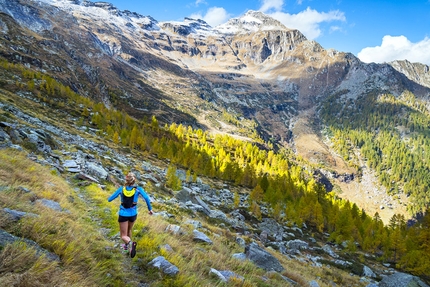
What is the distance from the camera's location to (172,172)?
42781 millimetres

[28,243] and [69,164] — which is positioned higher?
[28,243]

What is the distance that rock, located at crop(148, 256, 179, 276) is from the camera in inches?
251

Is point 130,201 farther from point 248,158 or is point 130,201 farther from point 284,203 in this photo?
point 248,158

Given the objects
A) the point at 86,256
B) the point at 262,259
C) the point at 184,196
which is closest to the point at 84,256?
the point at 86,256

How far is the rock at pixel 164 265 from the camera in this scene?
637 centimetres

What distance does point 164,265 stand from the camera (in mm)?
6602

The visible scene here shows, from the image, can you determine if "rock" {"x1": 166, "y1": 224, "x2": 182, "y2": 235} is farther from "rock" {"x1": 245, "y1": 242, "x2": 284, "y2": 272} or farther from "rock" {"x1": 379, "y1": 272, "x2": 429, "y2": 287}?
"rock" {"x1": 379, "y1": 272, "x2": 429, "y2": 287}

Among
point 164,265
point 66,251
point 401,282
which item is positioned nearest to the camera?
point 66,251

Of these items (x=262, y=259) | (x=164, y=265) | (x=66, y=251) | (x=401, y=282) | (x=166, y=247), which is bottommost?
(x=401, y=282)

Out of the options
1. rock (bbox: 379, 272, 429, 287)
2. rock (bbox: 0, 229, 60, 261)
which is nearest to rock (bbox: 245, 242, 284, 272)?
rock (bbox: 0, 229, 60, 261)

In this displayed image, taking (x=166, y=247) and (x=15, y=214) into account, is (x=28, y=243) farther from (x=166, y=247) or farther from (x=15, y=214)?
(x=166, y=247)

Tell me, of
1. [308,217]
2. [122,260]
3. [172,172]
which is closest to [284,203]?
[308,217]

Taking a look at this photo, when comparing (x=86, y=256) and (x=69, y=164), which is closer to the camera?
(x=86, y=256)

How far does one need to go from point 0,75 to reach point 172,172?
71.9 m
